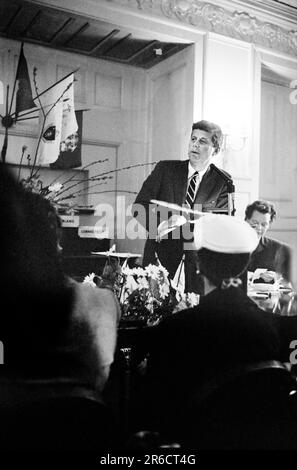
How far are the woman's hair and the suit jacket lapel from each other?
0.89 ft

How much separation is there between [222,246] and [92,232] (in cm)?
57

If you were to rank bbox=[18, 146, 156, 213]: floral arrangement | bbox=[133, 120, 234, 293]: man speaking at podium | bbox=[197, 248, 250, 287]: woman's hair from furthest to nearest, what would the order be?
bbox=[133, 120, 234, 293]: man speaking at podium
bbox=[197, 248, 250, 287]: woman's hair
bbox=[18, 146, 156, 213]: floral arrangement

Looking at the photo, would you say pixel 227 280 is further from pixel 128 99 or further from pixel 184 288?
pixel 128 99

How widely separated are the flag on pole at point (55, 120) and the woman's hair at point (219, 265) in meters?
0.78

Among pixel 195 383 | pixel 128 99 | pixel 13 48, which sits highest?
pixel 13 48

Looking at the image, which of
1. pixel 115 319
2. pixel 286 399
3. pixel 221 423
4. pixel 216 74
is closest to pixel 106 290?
pixel 115 319

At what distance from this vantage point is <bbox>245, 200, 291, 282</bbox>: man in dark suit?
7.59 feet

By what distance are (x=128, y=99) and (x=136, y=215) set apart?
529 mm

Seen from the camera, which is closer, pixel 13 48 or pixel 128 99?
pixel 13 48

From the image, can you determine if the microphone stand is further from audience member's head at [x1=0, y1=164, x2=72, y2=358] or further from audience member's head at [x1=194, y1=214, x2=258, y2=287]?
audience member's head at [x1=0, y1=164, x2=72, y2=358]

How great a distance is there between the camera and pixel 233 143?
239cm

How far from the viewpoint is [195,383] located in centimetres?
195

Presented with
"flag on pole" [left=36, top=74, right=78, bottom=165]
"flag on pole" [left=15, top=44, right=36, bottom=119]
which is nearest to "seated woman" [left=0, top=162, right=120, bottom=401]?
"flag on pole" [left=36, top=74, right=78, bottom=165]

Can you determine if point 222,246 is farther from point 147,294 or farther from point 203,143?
point 203,143
